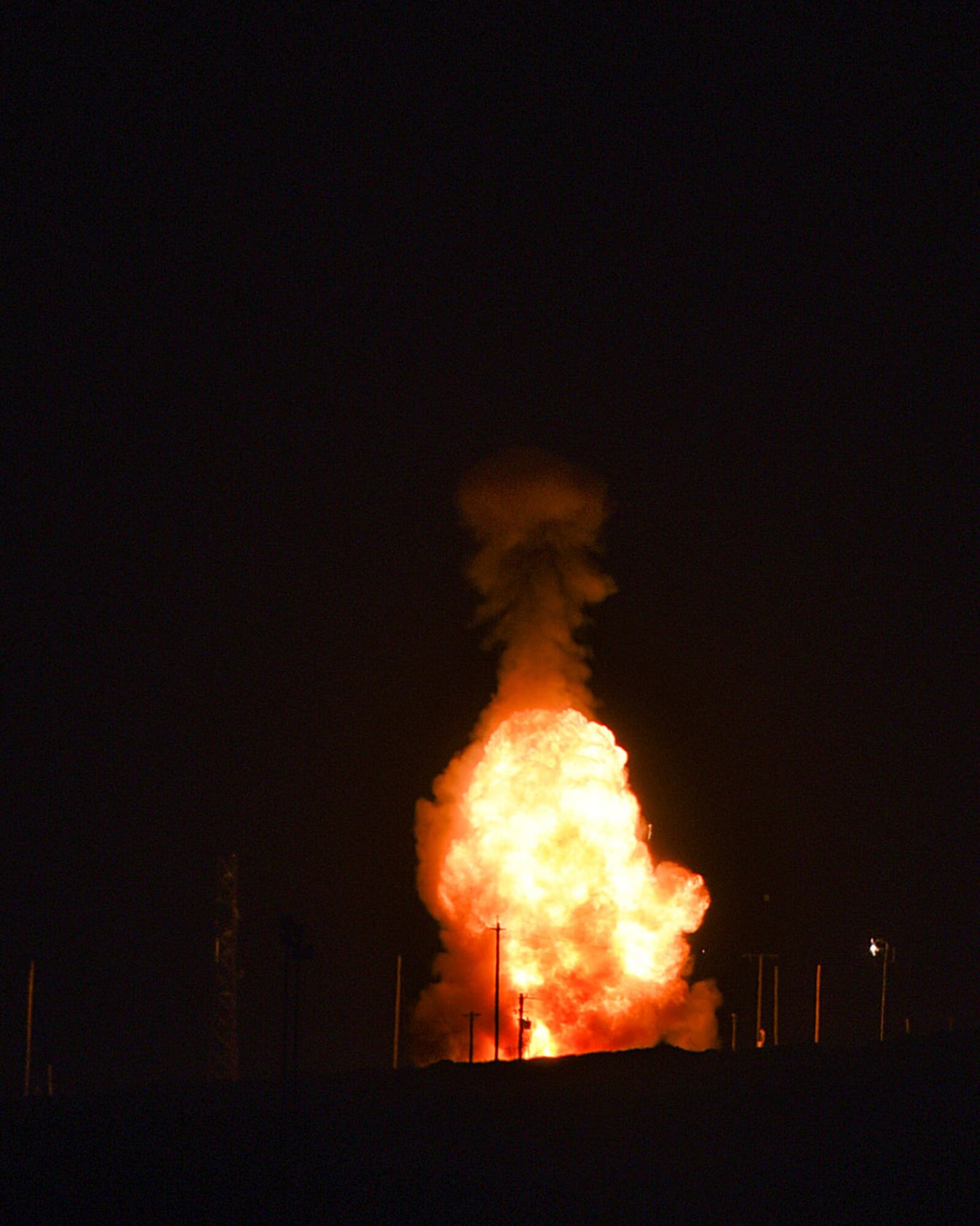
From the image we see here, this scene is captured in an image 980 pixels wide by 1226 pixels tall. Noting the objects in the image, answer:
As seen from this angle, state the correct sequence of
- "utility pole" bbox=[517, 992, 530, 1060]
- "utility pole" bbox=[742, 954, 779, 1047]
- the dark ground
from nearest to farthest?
the dark ground → "utility pole" bbox=[517, 992, 530, 1060] → "utility pole" bbox=[742, 954, 779, 1047]

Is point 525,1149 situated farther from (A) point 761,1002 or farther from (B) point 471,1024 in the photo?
(A) point 761,1002

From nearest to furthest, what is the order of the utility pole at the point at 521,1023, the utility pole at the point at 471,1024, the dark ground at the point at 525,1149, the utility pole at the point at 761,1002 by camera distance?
the dark ground at the point at 525,1149 < the utility pole at the point at 471,1024 < the utility pole at the point at 521,1023 < the utility pole at the point at 761,1002

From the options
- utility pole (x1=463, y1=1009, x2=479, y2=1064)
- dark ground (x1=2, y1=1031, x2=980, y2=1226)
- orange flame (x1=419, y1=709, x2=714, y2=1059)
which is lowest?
dark ground (x1=2, y1=1031, x2=980, y2=1226)

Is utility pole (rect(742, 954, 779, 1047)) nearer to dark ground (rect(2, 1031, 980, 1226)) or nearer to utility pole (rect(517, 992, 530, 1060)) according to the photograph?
utility pole (rect(517, 992, 530, 1060))

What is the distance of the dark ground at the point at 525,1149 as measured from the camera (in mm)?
34344

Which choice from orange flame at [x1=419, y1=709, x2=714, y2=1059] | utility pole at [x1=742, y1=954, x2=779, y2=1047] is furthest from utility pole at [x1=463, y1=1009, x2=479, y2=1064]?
utility pole at [x1=742, y1=954, x2=779, y2=1047]

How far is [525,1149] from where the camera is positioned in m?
38.7

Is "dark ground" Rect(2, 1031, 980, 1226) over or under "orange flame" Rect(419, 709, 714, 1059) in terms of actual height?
under

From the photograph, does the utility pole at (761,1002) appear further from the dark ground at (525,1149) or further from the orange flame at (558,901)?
the dark ground at (525,1149)

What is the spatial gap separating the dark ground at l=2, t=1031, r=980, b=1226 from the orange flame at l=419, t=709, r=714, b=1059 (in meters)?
24.6

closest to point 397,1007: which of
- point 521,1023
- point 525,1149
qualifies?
point 521,1023

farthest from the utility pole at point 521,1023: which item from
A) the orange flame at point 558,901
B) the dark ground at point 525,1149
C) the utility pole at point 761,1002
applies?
the dark ground at point 525,1149

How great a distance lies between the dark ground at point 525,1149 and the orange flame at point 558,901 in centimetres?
2459

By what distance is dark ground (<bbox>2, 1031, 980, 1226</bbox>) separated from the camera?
34.3 meters
